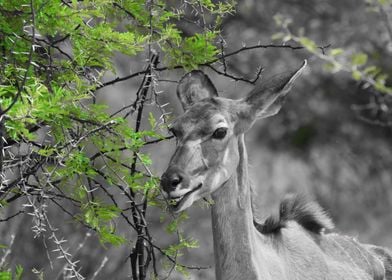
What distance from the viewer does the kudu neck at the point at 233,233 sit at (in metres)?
6.75

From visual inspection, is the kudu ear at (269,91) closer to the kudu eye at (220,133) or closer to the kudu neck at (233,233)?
the kudu eye at (220,133)

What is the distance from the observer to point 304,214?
7.64 meters

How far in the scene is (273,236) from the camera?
725 centimetres

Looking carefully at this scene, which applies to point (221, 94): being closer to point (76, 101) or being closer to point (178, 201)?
point (76, 101)

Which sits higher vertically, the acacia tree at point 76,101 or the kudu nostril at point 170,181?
the acacia tree at point 76,101

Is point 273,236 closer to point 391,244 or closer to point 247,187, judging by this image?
point 247,187

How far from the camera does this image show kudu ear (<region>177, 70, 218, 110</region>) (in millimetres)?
7352

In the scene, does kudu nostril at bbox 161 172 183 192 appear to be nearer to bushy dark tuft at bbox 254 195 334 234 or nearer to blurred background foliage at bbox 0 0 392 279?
blurred background foliage at bbox 0 0 392 279

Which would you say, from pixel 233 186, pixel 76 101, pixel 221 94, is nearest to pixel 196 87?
pixel 233 186

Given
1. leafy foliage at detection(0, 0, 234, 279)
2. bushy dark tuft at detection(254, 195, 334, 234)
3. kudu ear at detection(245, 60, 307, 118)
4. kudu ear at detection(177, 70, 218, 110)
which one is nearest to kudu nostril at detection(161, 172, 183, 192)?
leafy foliage at detection(0, 0, 234, 279)

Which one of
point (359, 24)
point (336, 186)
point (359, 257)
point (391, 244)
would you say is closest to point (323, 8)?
point (359, 24)

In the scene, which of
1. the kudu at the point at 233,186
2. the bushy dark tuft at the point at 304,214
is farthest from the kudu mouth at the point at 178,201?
the bushy dark tuft at the point at 304,214

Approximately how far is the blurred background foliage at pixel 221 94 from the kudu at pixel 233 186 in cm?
32

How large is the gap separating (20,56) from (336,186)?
14126 millimetres
